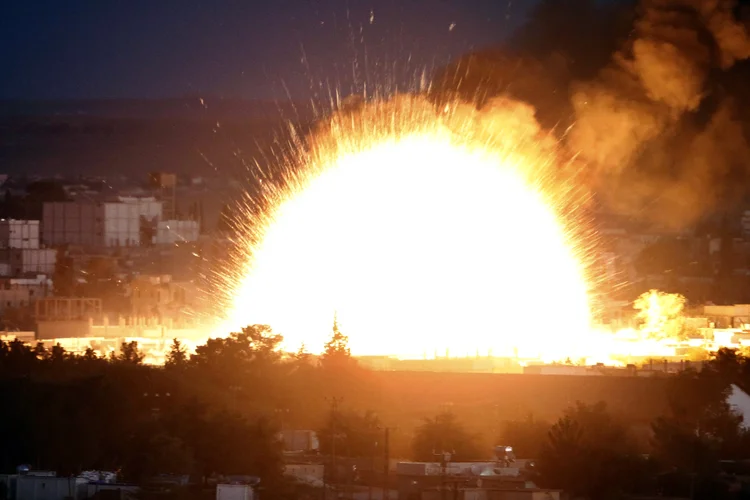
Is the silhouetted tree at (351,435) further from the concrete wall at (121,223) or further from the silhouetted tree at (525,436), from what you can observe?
the concrete wall at (121,223)

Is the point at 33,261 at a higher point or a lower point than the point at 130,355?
higher

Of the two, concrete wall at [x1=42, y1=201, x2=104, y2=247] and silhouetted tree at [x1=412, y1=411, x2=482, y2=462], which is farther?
concrete wall at [x1=42, y1=201, x2=104, y2=247]

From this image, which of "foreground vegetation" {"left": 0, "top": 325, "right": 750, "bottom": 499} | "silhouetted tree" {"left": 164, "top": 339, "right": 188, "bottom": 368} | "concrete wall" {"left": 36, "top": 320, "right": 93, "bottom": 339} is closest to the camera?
"foreground vegetation" {"left": 0, "top": 325, "right": 750, "bottom": 499}

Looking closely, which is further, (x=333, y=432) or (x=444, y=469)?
(x=333, y=432)

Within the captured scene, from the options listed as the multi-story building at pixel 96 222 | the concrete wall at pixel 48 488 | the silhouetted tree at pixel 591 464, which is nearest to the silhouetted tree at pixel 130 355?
the silhouetted tree at pixel 591 464

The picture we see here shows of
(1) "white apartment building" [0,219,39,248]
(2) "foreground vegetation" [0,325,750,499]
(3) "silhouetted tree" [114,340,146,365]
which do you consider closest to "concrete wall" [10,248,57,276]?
(1) "white apartment building" [0,219,39,248]

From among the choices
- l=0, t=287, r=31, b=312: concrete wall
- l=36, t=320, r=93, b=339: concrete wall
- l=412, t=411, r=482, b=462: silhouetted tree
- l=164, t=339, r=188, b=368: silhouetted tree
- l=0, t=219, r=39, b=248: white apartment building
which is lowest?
l=412, t=411, r=482, b=462: silhouetted tree

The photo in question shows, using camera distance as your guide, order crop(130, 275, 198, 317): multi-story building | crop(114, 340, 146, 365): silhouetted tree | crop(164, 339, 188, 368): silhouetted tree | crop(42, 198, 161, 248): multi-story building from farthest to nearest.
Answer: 1. crop(42, 198, 161, 248): multi-story building
2. crop(130, 275, 198, 317): multi-story building
3. crop(114, 340, 146, 365): silhouetted tree
4. crop(164, 339, 188, 368): silhouetted tree

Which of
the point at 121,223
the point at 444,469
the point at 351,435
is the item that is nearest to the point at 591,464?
the point at 444,469

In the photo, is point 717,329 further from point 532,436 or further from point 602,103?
point 532,436

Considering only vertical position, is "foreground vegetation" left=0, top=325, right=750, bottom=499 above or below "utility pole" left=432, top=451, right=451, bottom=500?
above

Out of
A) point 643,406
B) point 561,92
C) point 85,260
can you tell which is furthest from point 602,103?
point 85,260

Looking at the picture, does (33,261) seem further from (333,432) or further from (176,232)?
(333,432)

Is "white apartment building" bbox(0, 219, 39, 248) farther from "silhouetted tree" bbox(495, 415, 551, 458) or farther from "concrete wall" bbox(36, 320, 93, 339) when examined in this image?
"silhouetted tree" bbox(495, 415, 551, 458)
